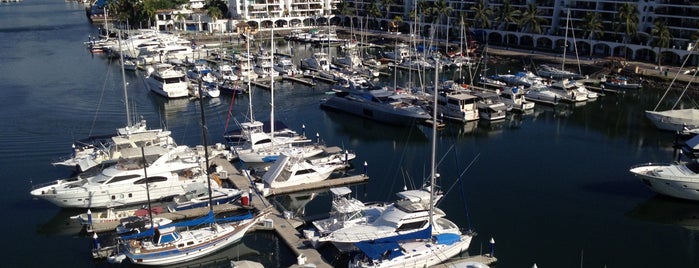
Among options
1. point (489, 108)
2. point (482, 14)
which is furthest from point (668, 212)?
point (482, 14)

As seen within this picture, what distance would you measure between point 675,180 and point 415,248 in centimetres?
1734

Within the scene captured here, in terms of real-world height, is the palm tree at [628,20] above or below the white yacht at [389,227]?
above

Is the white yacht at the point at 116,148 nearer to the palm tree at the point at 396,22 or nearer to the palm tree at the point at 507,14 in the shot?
the palm tree at the point at 507,14

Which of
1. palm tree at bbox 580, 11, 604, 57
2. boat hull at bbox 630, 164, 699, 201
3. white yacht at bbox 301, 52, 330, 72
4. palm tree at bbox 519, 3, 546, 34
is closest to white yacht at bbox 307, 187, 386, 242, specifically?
boat hull at bbox 630, 164, 699, 201

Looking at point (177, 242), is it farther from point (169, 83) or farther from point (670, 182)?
point (169, 83)

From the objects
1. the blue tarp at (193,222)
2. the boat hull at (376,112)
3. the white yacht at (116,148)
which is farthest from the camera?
the boat hull at (376,112)

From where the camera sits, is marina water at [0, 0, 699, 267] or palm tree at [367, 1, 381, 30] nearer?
marina water at [0, 0, 699, 267]

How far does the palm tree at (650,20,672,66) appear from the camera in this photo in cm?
7594

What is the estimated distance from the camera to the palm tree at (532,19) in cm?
9344

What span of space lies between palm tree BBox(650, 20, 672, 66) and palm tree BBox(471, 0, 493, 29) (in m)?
28.3

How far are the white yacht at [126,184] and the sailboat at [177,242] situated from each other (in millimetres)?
5631

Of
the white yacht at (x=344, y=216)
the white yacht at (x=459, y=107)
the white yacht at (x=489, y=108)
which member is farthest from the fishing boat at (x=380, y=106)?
the white yacht at (x=344, y=216)

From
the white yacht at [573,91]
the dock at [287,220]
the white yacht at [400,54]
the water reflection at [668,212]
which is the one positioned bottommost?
the water reflection at [668,212]

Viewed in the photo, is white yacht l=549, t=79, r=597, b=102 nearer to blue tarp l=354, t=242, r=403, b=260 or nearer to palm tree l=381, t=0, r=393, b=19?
blue tarp l=354, t=242, r=403, b=260
